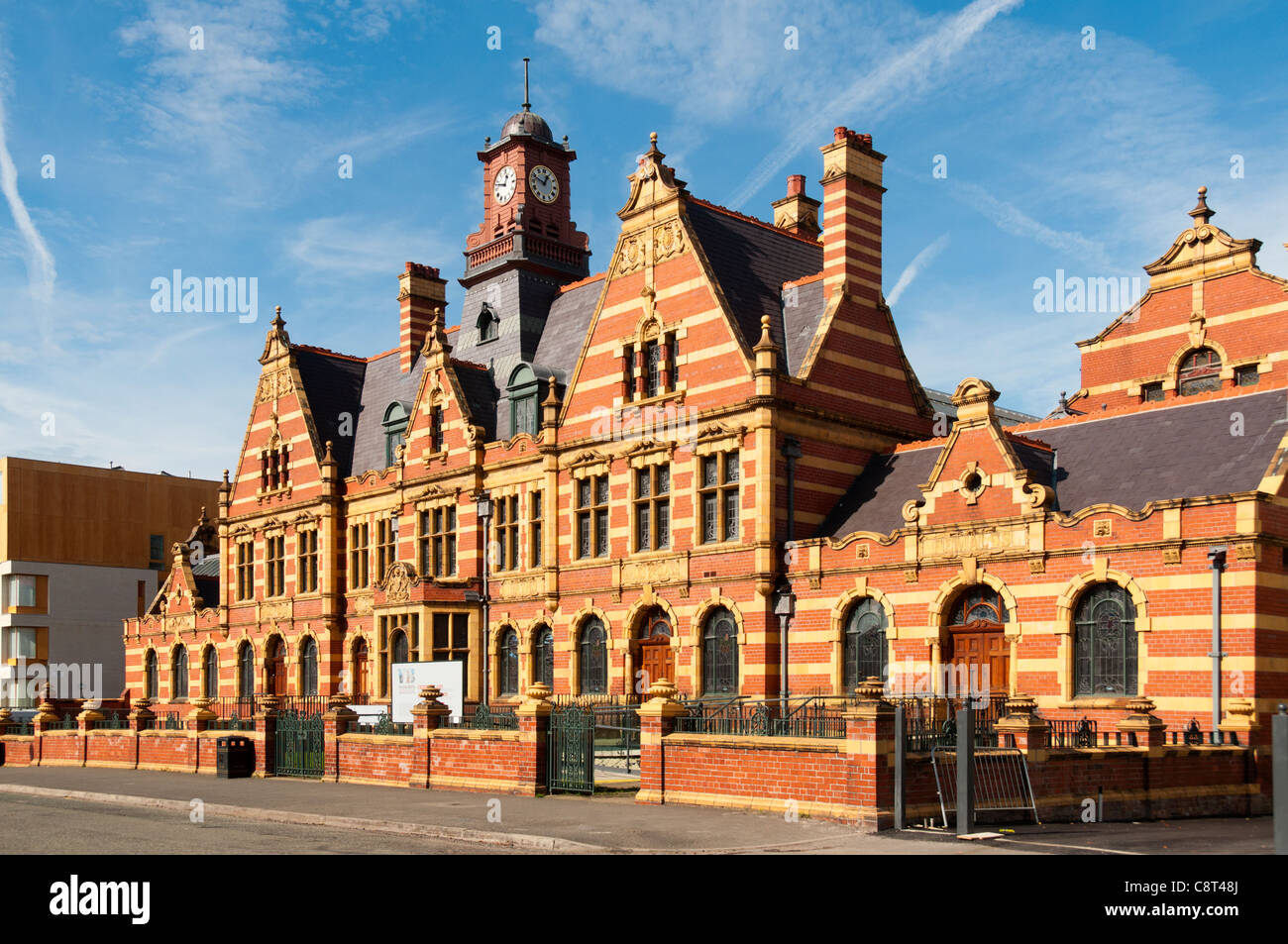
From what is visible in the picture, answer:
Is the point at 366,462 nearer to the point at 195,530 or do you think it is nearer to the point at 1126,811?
the point at 195,530

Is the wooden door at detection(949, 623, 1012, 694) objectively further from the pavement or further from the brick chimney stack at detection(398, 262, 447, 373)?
the brick chimney stack at detection(398, 262, 447, 373)

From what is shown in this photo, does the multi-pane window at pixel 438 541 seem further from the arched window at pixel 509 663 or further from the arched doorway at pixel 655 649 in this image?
the arched doorway at pixel 655 649

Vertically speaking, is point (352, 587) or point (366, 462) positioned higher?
point (366, 462)

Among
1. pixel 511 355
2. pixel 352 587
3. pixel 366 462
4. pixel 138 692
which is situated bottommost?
pixel 138 692

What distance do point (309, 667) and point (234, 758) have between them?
1941cm

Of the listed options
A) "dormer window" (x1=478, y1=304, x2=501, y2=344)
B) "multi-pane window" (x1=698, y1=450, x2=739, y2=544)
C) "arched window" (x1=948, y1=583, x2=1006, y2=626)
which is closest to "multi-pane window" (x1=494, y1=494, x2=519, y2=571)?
"dormer window" (x1=478, y1=304, x2=501, y2=344)

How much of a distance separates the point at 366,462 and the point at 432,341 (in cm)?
738

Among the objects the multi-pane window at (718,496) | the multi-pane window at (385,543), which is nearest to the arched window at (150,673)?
the multi-pane window at (385,543)

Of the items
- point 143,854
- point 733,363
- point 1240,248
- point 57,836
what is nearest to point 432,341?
point 733,363

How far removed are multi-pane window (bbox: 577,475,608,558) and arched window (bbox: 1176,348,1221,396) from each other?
1601cm

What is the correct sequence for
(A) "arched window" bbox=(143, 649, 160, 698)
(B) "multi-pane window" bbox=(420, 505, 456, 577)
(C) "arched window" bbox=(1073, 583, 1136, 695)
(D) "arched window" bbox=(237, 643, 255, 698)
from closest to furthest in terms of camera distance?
1. (C) "arched window" bbox=(1073, 583, 1136, 695)
2. (B) "multi-pane window" bbox=(420, 505, 456, 577)
3. (D) "arched window" bbox=(237, 643, 255, 698)
4. (A) "arched window" bbox=(143, 649, 160, 698)

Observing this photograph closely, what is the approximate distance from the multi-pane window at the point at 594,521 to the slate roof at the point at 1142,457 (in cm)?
752

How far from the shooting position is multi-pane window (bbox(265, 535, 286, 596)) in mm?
54588

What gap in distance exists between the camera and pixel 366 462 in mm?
51781
